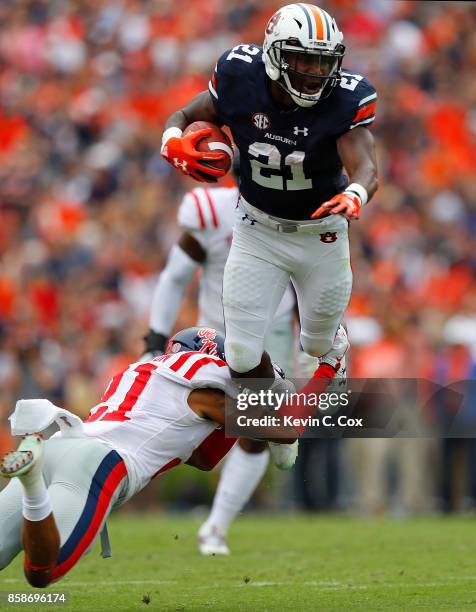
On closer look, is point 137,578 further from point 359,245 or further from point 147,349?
point 359,245

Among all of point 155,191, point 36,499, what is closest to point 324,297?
point 36,499

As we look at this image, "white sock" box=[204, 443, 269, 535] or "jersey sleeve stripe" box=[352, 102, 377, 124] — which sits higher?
"jersey sleeve stripe" box=[352, 102, 377, 124]

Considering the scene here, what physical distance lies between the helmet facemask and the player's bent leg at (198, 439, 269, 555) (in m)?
2.57

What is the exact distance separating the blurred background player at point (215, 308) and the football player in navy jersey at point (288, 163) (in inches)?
53.4

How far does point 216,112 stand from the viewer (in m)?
5.93

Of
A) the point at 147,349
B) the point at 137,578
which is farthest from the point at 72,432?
the point at 147,349

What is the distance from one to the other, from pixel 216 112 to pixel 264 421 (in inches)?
60.1

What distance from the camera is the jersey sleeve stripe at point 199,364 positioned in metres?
5.13

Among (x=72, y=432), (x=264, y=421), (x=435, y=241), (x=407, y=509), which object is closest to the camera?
(x=72, y=432)

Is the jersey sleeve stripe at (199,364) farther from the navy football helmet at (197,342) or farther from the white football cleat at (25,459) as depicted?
the white football cleat at (25,459)

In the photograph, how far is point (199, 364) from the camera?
519 centimetres

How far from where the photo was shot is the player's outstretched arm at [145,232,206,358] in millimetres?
7676

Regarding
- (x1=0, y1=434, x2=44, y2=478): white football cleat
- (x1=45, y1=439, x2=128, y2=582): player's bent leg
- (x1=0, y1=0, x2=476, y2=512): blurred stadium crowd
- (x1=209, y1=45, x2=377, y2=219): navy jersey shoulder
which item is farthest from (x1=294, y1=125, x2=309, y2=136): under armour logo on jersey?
(x1=0, y1=0, x2=476, y2=512): blurred stadium crowd

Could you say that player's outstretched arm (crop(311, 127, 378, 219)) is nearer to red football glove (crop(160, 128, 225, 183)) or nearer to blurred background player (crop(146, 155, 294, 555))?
red football glove (crop(160, 128, 225, 183))
